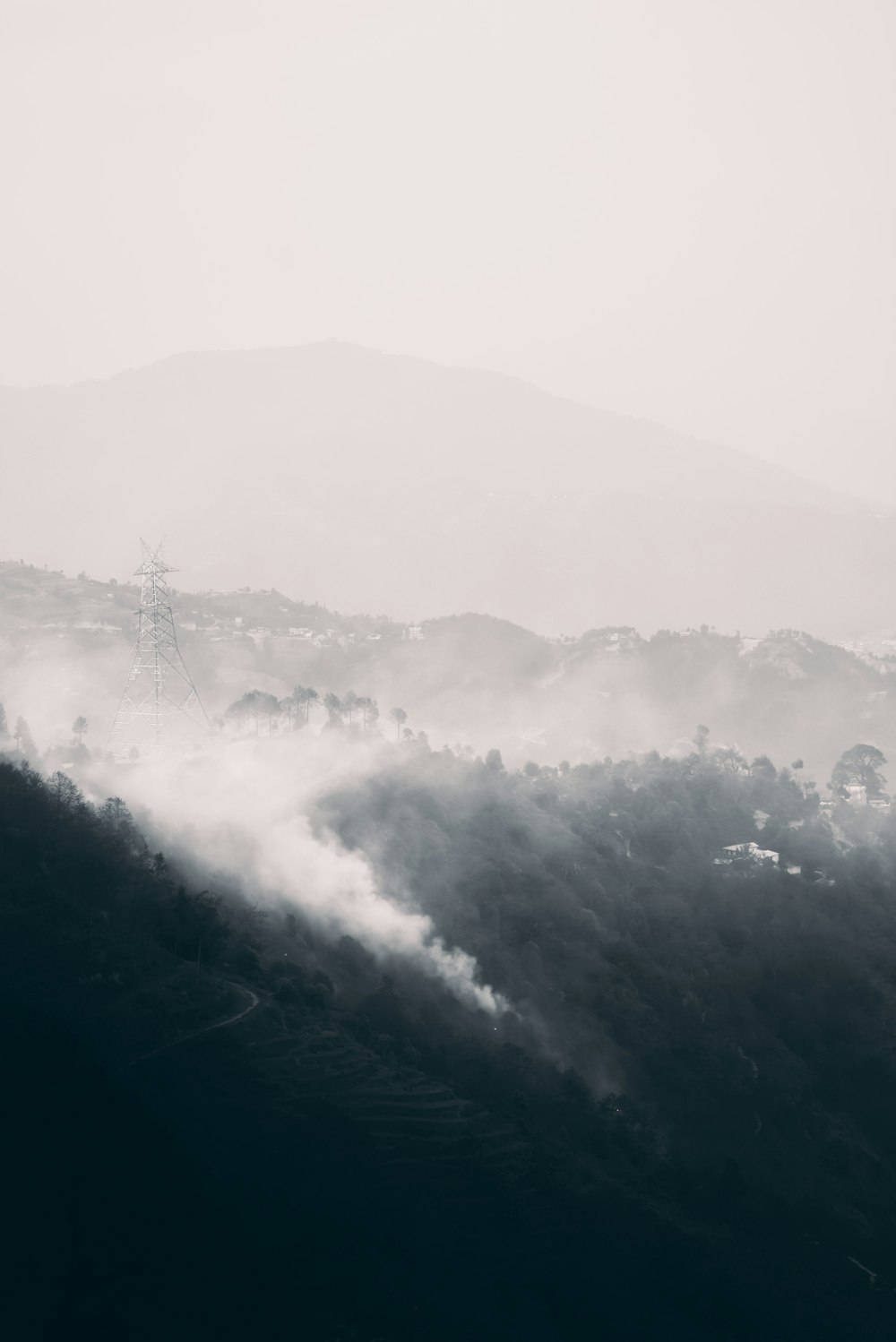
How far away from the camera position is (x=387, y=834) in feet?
383

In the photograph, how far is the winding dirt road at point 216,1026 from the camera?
69000 millimetres

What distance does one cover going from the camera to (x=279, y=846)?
348 ft

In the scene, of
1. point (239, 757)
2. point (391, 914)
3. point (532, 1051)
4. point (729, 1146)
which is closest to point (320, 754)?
point (239, 757)

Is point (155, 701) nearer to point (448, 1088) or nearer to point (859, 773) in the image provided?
point (448, 1088)

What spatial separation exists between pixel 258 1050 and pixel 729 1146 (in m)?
38.5

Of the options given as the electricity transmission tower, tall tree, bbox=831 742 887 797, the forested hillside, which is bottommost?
the forested hillside

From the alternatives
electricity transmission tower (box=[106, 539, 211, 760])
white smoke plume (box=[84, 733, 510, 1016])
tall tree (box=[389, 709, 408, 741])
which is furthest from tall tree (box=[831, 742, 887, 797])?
electricity transmission tower (box=[106, 539, 211, 760])

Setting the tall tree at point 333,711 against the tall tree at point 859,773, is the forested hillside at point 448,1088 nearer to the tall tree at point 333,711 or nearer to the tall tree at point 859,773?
the tall tree at point 333,711

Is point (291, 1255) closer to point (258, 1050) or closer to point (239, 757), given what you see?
point (258, 1050)

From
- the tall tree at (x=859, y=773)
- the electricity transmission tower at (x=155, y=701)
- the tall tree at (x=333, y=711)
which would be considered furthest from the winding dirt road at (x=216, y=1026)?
the tall tree at (x=859, y=773)

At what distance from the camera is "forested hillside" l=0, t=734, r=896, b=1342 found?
197 feet

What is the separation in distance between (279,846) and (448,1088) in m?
29.2

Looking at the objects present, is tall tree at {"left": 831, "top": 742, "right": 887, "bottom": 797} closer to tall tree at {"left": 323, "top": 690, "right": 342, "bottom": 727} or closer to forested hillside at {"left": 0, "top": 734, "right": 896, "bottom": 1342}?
forested hillside at {"left": 0, "top": 734, "right": 896, "bottom": 1342}

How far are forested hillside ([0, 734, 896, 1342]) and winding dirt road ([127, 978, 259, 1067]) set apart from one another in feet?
0.64
